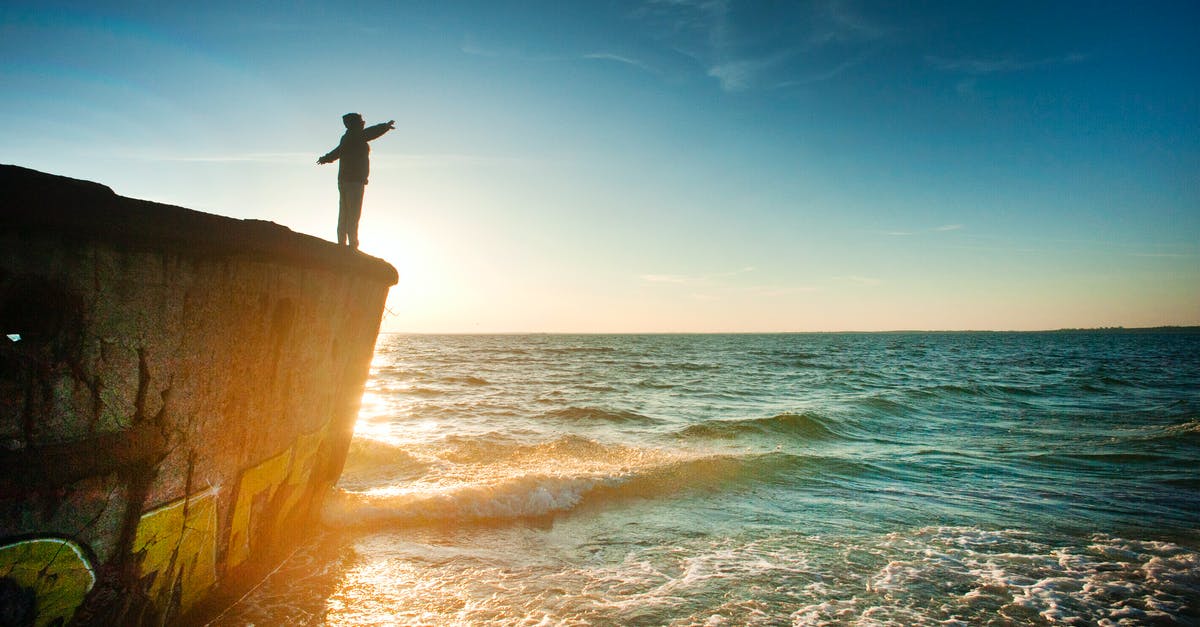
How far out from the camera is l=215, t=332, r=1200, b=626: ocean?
160 inches

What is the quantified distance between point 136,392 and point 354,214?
3.40 m

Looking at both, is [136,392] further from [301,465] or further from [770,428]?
[770,428]

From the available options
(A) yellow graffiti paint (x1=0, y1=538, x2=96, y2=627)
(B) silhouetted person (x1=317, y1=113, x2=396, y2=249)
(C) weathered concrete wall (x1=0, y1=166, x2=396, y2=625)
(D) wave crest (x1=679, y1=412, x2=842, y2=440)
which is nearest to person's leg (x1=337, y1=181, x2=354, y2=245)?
(B) silhouetted person (x1=317, y1=113, x2=396, y2=249)

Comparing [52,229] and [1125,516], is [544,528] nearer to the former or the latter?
[52,229]

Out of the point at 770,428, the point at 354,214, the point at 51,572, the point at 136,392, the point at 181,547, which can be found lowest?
the point at 770,428

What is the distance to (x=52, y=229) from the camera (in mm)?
2035

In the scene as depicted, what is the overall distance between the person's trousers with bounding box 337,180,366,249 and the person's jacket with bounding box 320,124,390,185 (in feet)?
0.18

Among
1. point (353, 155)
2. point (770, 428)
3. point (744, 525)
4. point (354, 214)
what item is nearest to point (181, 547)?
point (354, 214)

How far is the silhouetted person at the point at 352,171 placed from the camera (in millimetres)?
5402

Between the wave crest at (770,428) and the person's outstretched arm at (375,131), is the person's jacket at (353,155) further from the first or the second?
the wave crest at (770,428)

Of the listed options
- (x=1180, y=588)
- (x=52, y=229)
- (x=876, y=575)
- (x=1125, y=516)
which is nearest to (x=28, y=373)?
(x=52, y=229)

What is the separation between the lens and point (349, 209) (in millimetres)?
5434

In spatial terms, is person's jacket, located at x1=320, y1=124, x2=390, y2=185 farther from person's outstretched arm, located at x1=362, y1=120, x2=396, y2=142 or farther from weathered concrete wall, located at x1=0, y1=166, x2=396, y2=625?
weathered concrete wall, located at x1=0, y1=166, x2=396, y2=625

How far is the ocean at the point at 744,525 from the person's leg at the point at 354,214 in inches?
110
